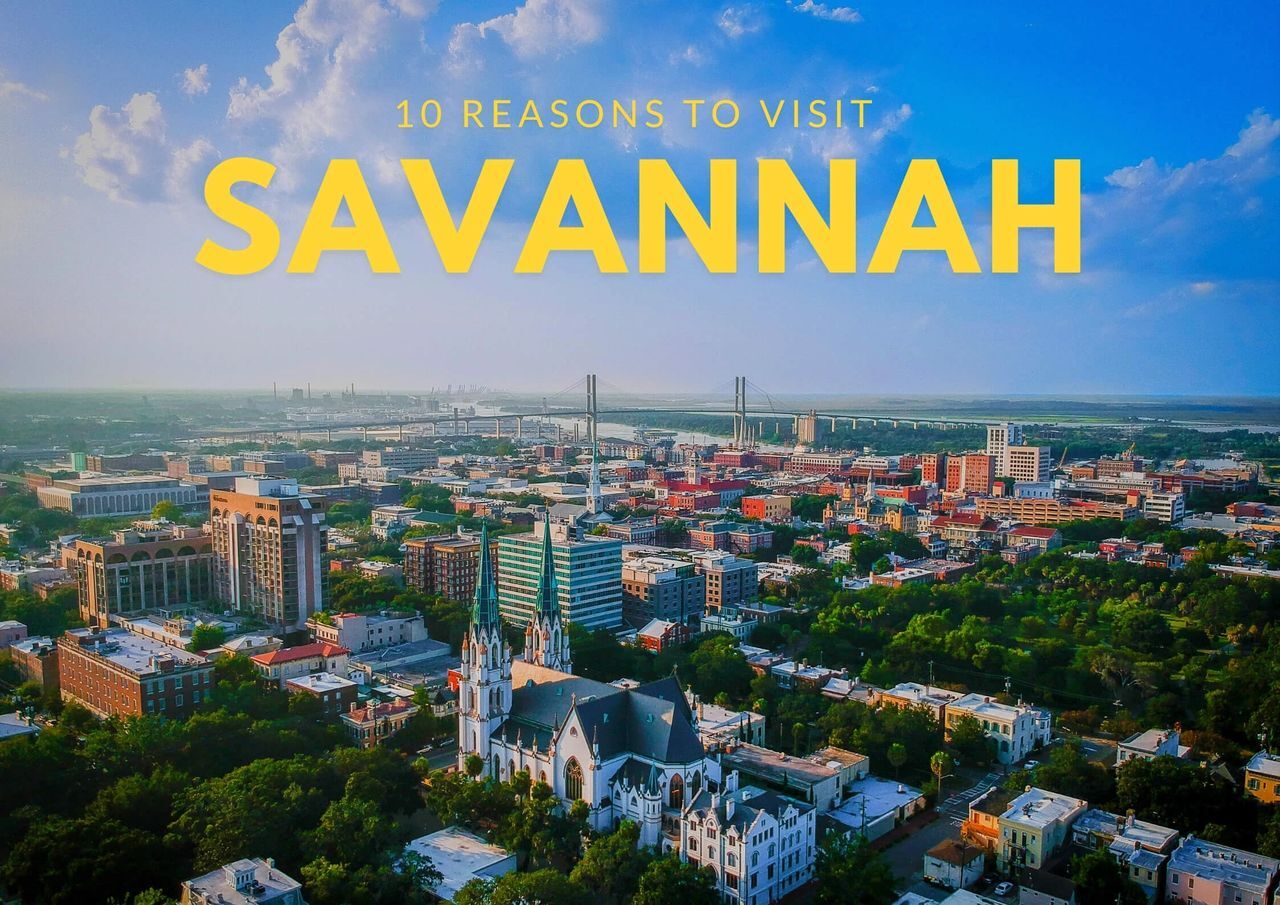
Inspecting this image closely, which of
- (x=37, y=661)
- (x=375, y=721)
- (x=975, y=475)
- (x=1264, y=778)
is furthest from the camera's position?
(x=975, y=475)

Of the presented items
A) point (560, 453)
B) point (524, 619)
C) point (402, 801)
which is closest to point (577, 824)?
point (402, 801)

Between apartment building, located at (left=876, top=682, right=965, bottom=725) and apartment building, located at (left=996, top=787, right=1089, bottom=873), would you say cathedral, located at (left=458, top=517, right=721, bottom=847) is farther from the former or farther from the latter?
apartment building, located at (left=876, top=682, right=965, bottom=725)

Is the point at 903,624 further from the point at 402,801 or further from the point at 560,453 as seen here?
the point at 560,453

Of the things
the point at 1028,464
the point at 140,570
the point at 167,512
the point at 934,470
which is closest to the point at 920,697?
the point at 140,570

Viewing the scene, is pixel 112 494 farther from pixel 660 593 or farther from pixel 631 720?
pixel 631 720

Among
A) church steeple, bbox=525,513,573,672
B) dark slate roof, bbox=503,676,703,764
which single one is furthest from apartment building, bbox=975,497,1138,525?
dark slate roof, bbox=503,676,703,764

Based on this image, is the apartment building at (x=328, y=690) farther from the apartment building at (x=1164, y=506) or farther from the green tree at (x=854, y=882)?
the apartment building at (x=1164, y=506)

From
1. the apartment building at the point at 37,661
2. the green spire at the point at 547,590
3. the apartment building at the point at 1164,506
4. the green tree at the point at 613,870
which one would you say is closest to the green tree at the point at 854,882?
the green tree at the point at 613,870
